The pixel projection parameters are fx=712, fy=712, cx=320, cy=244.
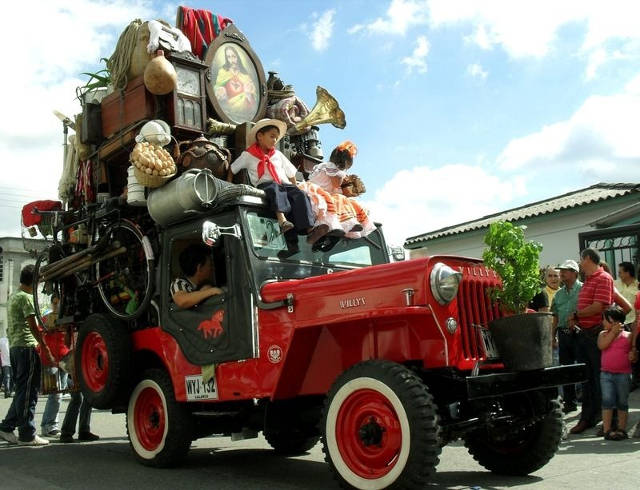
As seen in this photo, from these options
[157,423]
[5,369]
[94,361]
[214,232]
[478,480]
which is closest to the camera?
[478,480]

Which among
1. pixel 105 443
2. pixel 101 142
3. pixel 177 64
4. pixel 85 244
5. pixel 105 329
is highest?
pixel 177 64

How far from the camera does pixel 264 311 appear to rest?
5.62 metres

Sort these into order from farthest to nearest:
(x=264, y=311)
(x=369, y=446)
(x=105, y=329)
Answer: (x=105, y=329), (x=264, y=311), (x=369, y=446)

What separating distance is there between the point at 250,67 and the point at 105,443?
469 cm

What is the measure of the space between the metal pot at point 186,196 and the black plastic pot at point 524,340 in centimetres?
268

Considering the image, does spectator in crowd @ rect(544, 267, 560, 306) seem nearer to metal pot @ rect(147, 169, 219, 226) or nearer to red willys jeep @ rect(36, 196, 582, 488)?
red willys jeep @ rect(36, 196, 582, 488)

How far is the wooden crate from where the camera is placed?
7.25m

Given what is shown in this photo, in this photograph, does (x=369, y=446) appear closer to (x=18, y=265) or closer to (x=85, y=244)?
(x=85, y=244)

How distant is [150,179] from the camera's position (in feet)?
21.3

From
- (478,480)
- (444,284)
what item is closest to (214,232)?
(444,284)

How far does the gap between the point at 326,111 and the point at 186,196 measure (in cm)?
295

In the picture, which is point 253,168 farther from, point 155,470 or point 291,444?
point 155,470

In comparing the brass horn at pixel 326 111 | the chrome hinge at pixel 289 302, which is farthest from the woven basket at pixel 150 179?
the brass horn at pixel 326 111

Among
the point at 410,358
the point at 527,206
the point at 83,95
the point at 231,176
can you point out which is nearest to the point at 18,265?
the point at 527,206
